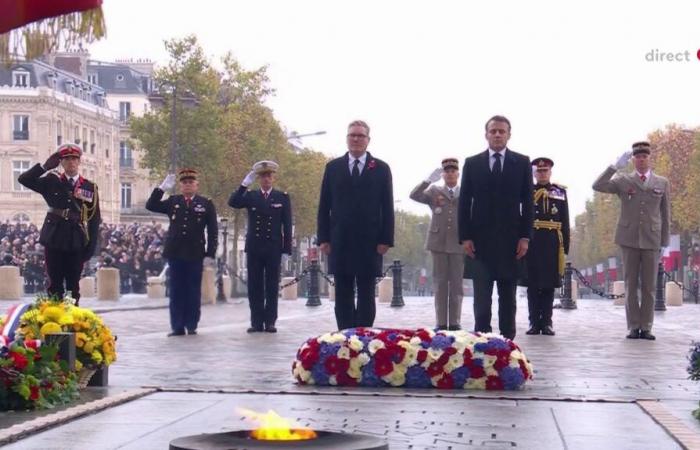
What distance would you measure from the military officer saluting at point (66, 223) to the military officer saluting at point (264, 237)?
11.1 feet

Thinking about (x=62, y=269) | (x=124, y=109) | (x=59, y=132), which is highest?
(x=124, y=109)

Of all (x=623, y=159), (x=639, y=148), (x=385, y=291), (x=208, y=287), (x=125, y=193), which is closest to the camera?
(x=623, y=159)

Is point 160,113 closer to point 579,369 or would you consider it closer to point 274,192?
point 274,192

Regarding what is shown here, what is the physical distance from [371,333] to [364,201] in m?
2.51

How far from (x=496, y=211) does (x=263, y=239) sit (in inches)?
227

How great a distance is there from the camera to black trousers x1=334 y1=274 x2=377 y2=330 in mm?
12977

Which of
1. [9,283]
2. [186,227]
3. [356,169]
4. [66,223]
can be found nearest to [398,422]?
[356,169]

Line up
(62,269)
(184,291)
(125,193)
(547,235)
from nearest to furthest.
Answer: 1. (62,269)
2. (547,235)
3. (184,291)
4. (125,193)

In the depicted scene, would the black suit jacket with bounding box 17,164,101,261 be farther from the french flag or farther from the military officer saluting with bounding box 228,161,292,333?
the french flag

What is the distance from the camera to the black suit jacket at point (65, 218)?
14.8 m

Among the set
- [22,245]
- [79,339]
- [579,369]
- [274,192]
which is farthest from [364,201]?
[22,245]

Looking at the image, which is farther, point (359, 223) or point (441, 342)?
point (359, 223)

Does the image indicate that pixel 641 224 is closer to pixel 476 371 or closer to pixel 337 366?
pixel 476 371

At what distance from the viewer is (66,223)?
14859 mm
